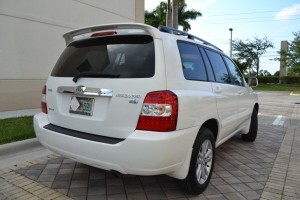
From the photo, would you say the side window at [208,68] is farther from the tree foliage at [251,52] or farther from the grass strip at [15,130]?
the tree foliage at [251,52]

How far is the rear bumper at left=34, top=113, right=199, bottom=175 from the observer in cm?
212

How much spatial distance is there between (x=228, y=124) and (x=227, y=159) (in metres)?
0.83

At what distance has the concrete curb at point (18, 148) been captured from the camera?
3807mm

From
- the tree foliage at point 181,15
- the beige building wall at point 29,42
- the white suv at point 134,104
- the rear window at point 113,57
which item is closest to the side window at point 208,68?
the white suv at point 134,104

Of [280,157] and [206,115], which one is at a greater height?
[206,115]

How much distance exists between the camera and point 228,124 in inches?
140

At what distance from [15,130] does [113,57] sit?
330 cm

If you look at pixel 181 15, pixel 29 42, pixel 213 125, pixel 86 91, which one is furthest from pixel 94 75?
pixel 181 15

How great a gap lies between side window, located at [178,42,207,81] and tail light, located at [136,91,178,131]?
524 millimetres

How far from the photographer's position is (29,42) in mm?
7824

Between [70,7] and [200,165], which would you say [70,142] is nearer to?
[200,165]

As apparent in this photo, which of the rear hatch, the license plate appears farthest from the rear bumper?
the license plate

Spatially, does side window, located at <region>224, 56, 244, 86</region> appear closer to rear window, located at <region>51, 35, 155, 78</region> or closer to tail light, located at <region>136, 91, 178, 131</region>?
rear window, located at <region>51, 35, 155, 78</region>

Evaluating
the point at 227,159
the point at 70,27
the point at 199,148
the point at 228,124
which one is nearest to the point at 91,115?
the point at 199,148
